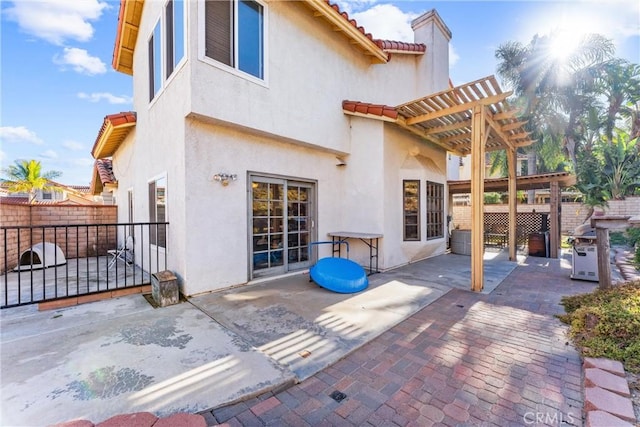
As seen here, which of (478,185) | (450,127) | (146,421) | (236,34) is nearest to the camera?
(146,421)

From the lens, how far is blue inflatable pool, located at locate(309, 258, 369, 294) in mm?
5664

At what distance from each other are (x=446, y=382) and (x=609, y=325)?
8.61 feet

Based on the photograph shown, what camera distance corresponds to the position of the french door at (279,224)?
646cm

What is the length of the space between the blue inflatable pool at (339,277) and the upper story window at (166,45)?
507 cm

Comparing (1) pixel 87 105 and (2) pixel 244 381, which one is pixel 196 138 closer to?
(2) pixel 244 381

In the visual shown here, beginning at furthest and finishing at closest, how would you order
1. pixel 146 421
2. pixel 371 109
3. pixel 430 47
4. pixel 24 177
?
1. pixel 24 177
2. pixel 430 47
3. pixel 371 109
4. pixel 146 421

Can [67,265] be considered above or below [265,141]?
below

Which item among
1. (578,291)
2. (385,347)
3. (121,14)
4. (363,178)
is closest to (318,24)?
(363,178)

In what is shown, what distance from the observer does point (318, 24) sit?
7.29 metres

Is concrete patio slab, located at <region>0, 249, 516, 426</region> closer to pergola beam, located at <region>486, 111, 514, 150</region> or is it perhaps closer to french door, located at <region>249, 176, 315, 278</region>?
french door, located at <region>249, 176, 315, 278</region>

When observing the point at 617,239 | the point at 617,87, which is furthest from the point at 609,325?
the point at 617,87

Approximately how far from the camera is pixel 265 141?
645 centimetres

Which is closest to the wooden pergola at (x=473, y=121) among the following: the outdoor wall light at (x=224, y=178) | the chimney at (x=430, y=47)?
the chimney at (x=430, y=47)
